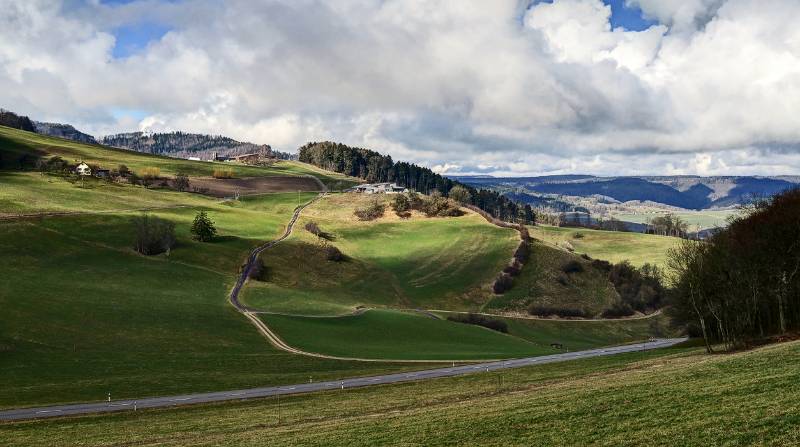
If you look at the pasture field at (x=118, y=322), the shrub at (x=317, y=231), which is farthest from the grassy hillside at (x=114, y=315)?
the shrub at (x=317, y=231)

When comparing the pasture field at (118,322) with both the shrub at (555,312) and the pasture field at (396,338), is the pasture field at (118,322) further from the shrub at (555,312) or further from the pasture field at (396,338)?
the shrub at (555,312)

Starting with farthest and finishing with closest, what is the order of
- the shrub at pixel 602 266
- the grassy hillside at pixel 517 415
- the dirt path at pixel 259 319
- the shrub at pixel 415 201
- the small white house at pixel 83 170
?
the small white house at pixel 83 170
the shrub at pixel 415 201
the shrub at pixel 602 266
the dirt path at pixel 259 319
the grassy hillside at pixel 517 415

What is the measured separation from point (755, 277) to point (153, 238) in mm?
101133

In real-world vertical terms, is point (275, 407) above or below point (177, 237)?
below

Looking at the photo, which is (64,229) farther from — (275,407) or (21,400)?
(275,407)

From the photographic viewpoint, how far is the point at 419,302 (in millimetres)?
120688

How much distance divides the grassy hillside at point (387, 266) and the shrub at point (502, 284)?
1723 millimetres

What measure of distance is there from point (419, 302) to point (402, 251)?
28.8m

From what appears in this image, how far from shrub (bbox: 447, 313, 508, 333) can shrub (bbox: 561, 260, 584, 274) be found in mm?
32482

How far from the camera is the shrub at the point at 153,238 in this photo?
113 meters

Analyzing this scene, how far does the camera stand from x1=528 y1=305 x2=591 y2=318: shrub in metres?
121

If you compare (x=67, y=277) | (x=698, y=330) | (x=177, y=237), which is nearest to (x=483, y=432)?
(x=698, y=330)

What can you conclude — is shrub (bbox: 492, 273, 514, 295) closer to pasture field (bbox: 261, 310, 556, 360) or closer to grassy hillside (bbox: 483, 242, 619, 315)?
grassy hillside (bbox: 483, 242, 619, 315)

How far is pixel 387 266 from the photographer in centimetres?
13712
